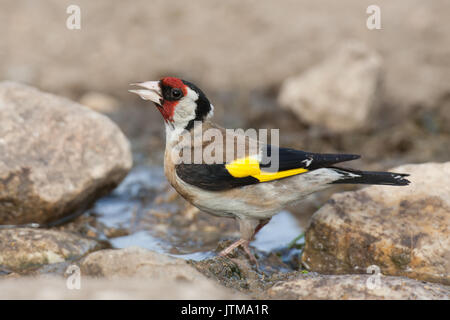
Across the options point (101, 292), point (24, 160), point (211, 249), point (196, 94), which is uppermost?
point (196, 94)

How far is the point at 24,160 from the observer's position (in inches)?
219

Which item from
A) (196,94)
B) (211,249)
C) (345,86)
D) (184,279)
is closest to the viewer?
(184,279)

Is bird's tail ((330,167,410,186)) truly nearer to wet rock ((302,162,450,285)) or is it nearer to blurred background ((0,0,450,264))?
wet rock ((302,162,450,285))

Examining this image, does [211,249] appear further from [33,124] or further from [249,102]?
[249,102]

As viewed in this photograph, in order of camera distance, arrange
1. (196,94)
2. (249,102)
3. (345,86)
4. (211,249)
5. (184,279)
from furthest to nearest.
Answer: (249,102) → (345,86) → (211,249) → (196,94) → (184,279)

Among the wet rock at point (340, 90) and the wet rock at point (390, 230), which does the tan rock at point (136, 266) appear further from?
the wet rock at point (340, 90)

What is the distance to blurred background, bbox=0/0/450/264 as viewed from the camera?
8.05 meters

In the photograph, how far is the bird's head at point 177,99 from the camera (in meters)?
5.09

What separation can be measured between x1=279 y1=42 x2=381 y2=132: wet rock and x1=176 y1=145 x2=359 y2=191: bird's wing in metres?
3.55

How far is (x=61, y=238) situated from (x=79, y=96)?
4285 mm

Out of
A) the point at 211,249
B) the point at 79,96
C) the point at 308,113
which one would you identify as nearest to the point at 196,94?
the point at 211,249

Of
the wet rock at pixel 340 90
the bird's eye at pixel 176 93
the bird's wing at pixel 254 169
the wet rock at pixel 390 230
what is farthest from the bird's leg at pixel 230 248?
the wet rock at pixel 340 90

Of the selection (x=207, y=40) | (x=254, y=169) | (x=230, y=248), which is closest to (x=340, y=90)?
(x=207, y=40)

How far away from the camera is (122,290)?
3424 millimetres
